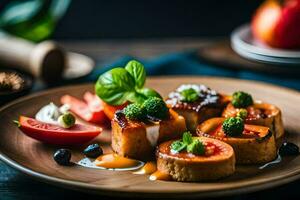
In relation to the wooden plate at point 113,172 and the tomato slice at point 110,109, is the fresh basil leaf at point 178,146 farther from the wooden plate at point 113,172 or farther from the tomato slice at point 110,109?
the tomato slice at point 110,109

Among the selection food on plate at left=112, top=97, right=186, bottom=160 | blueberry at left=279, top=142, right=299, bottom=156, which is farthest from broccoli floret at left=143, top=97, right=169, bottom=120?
blueberry at left=279, top=142, right=299, bottom=156

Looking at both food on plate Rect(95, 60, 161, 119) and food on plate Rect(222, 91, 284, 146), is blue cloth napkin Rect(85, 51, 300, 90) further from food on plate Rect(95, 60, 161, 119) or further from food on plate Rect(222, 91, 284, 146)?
food on plate Rect(95, 60, 161, 119)

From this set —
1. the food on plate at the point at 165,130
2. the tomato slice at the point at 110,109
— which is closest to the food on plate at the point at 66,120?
the food on plate at the point at 165,130

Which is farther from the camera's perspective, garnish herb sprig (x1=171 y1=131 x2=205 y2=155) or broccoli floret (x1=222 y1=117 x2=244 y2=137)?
broccoli floret (x1=222 y1=117 x2=244 y2=137)

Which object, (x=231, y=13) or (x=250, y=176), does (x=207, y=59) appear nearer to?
(x=231, y=13)

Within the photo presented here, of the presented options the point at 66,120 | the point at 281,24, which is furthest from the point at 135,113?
the point at 281,24

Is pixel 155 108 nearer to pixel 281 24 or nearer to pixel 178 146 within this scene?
pixel 178 146
